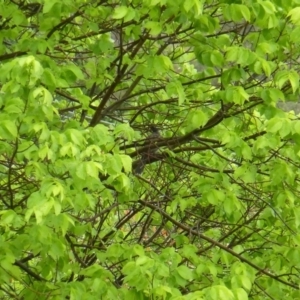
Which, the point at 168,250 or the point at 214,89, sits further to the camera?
the point at 214,89

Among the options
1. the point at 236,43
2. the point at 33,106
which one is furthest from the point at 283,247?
the point at 33,106

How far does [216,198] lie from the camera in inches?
149

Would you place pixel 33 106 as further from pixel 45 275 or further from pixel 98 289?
pixel 45 275

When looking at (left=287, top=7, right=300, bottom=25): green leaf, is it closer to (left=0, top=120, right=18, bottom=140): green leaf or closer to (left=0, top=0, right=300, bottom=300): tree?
(left=0, top=0, right=300, bottom=300): tree

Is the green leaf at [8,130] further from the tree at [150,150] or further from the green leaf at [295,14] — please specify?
the green leaf at [295,14]

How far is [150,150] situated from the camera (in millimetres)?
4465

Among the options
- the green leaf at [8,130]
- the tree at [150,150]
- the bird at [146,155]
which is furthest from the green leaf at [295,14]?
the bird at [146,155]

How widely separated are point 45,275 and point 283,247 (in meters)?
1.40

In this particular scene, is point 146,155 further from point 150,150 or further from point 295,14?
point 295,14

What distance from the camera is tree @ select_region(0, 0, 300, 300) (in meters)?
2.96

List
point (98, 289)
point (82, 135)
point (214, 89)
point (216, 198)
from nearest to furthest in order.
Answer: point (82, 135) → point (98, 289) → point (216, 198) → point (214, 89)

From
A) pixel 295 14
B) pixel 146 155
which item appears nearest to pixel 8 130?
pixel 295 14

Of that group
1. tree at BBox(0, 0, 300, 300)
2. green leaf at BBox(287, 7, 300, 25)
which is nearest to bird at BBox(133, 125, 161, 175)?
tree at BBox(0, 0, 300, 300)

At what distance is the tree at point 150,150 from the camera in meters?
2.96
